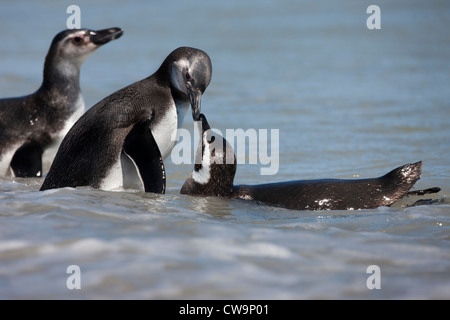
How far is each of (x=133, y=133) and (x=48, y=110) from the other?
2.29 metres

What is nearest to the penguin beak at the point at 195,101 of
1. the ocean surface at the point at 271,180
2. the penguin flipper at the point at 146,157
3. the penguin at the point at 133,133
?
the penguin at the point at 133,133

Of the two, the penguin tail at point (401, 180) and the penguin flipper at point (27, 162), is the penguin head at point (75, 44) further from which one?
the penguin tail at point (401, 180)

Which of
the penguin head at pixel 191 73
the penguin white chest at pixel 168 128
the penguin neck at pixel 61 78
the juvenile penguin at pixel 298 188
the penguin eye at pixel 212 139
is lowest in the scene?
the juvenile penguin at pixel 298 188

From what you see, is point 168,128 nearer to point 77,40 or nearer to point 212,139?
point 212,139

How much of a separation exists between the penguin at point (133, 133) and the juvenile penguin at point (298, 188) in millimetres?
270

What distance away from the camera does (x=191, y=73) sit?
5137mm

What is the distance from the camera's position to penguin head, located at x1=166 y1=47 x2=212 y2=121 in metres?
5.12

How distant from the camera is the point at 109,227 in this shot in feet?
12.3

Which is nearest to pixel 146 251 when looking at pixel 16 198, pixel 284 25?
pixel 16 198

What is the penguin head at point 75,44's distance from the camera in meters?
7.13

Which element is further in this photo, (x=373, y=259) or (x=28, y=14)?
(x=28, y=14)

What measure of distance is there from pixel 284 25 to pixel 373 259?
47.0 ft
